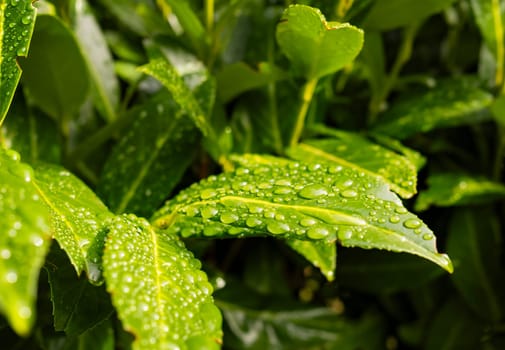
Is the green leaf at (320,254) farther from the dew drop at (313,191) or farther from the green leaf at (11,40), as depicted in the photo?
the green leaf at (11,40)

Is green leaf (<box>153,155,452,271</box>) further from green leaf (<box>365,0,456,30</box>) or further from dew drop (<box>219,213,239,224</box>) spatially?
green leaf (<box>365,0,456,30</box>)

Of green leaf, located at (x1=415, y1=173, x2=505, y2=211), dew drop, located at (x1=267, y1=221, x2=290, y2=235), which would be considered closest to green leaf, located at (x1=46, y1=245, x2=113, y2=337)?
dew drop, located at (x1=267, y1=221, x2=290, y2=235)

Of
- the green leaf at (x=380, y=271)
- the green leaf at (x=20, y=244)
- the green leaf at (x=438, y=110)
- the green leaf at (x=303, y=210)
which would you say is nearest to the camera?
the green leaf at (x=20, y=244)

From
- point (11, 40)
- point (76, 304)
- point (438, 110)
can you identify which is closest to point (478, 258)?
point (438, 110)

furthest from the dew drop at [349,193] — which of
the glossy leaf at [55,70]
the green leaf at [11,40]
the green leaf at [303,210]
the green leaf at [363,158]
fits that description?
the glossy leaf at [55,70]

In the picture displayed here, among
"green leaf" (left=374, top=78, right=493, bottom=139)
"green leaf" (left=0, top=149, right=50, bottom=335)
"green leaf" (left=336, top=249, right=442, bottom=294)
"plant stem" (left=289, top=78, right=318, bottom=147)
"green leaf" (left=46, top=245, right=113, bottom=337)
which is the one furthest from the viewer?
"green leaf" (left=336, top=249, right=442, bottom=294)

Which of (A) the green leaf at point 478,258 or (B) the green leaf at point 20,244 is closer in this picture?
(B) the green leaf at point 20,244
